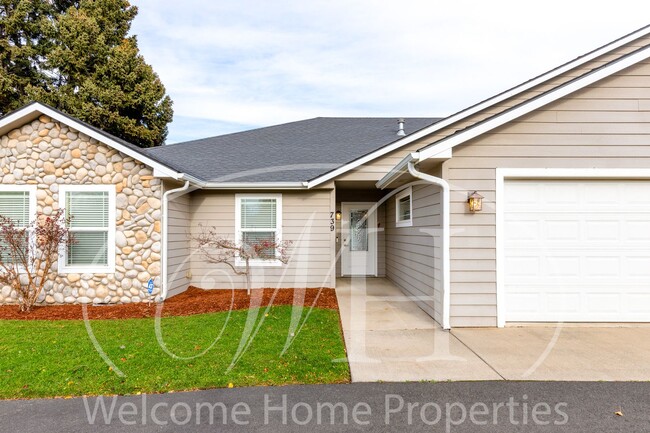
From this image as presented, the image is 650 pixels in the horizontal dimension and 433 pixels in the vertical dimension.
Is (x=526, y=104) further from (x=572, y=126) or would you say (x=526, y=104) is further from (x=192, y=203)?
(x=192, y=203)

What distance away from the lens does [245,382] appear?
3717 mm

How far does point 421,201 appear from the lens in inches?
273

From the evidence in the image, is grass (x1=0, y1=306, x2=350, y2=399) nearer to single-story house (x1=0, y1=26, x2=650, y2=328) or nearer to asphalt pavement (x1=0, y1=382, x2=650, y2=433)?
asphalt pavement (x1=0, y1=382, x2=650, y2=433)

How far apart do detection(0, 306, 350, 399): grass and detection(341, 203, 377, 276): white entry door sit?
5151 millimetres

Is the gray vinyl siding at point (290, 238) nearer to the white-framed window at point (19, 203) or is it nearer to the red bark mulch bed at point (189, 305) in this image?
the red bark mulch bed at point (189, 305)

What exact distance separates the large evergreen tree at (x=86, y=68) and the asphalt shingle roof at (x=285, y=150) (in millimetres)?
7395

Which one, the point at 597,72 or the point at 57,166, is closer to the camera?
the point at 597,72

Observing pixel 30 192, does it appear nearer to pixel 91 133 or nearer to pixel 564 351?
pixel 91 133

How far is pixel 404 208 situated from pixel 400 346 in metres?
4.32

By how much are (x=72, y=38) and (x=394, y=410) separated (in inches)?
815

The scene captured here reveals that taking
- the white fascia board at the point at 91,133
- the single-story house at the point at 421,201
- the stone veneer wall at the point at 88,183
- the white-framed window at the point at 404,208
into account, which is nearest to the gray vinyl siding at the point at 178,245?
the single-story house at the point at 421,201

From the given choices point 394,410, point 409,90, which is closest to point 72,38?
point 409,90

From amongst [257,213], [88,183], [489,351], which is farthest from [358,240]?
[88,183]

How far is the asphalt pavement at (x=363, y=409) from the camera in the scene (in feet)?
9.71
